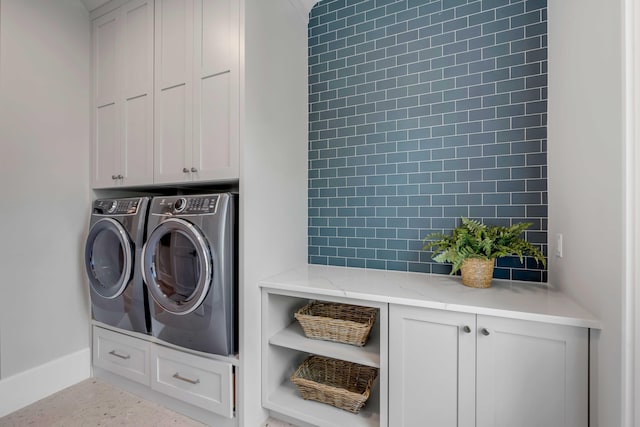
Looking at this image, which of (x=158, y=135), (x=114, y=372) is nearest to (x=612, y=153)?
(x=158, y=135)

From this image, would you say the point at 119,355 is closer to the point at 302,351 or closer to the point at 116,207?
the point at 116,207

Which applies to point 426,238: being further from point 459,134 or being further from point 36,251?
point 36,251

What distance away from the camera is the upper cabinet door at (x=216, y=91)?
1.57 metres

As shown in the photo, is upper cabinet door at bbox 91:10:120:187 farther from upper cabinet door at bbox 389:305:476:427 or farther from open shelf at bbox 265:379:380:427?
upper cabinet door at bbox 389:305:476:427

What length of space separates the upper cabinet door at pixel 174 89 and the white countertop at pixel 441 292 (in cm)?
91

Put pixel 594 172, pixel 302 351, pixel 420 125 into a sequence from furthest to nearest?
1. pixel 420 125
2. pixel 302 351
3. pixel 594 172

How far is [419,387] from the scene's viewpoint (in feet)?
4.33

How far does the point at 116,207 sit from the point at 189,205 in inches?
27.3

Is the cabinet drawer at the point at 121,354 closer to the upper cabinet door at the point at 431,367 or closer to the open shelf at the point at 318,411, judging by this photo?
the open shelf at the point at 318,411

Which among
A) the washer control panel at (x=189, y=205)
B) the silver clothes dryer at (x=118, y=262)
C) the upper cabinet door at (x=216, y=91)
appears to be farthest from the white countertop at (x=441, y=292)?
the silver clothes dryer at (x=118, y=262)

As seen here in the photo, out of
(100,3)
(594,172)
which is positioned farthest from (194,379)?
(100,3)

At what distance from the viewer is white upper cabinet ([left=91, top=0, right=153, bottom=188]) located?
1.87m

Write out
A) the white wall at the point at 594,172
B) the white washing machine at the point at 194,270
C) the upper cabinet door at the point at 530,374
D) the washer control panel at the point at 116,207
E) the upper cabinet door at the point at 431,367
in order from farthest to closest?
the washer control panel at the point at 116,207 < the white washing machine at the point at 194,270 < the upper cabinet door at the point at 431,367 < the upper cabinet door at the point at 530,374 < the white wall at the point at 594,172

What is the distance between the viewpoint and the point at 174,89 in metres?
1.76
